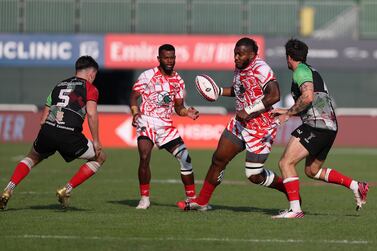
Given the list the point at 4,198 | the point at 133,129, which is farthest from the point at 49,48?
the point at 4,198

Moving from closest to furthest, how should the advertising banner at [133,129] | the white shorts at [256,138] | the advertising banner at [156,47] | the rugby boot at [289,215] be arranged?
the rugby boot at [289,215] → the white shorts at [256,138] → the advertising banner at [133,129] → the advertising banner at [156,47]

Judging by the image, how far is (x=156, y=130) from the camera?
13578mm

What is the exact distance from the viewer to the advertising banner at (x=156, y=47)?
115 ft

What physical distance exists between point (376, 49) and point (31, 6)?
12.4m

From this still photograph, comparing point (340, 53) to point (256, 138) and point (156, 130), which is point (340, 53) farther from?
point (256, 138)

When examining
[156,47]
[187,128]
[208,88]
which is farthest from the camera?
[156,47]

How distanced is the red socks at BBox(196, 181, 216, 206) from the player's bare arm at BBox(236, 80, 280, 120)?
3.90 ft

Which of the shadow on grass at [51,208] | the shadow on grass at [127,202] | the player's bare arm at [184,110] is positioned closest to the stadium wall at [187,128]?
the shadow on grass at [127,202]

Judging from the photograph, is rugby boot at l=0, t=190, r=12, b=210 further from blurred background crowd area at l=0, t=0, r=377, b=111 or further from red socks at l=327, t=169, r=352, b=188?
blurred background crowd area at l=0, t=0, r=377, b=111

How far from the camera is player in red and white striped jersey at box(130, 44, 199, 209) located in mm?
13523

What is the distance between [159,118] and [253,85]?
1.72 m

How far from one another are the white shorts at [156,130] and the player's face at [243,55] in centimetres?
170

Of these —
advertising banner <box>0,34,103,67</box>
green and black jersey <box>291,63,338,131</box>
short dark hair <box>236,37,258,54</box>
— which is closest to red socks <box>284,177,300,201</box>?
green and black jersey <box>291,63,338,131</box>

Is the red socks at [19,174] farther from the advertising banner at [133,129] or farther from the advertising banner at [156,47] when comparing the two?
the advertising banner at [156,47]
